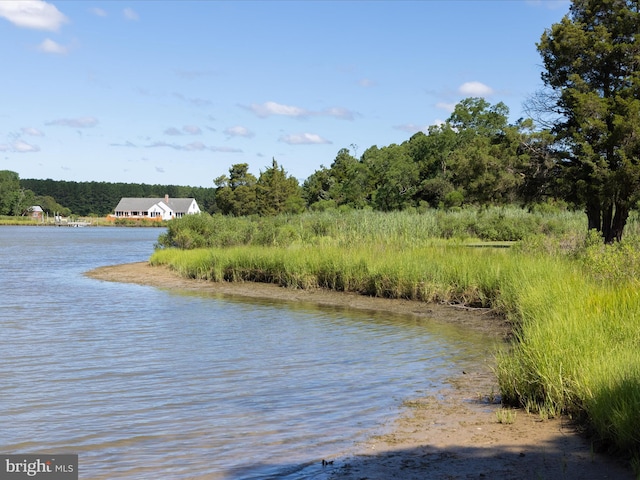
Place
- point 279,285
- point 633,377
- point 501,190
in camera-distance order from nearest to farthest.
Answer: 1. point 633,377
2. point 279,285
3. point 501,190

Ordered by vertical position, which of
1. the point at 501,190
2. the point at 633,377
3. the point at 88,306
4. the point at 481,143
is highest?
the point at 481,143

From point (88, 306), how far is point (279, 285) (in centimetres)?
670

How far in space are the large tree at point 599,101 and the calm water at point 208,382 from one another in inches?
605

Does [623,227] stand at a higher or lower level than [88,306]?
higher

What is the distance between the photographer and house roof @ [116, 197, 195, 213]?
15050cm

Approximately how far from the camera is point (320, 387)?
9312mm

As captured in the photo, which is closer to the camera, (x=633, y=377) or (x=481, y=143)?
(x=633, y=377)

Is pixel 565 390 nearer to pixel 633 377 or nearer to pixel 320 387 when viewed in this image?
pixel 633 377

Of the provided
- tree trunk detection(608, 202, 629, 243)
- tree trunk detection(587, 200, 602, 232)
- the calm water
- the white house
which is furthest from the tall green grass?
the white house

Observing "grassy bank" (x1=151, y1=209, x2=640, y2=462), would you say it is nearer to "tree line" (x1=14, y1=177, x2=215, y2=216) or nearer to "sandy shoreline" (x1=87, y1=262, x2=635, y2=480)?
"sandy shoreline" (x1=87, y1=262, x2=635, y2=480)

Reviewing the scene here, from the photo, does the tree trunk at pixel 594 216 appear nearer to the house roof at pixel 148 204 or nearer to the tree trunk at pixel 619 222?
the tree trunk at pixel 619 222

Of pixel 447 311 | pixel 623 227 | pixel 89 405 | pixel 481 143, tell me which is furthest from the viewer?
pixel 481 143

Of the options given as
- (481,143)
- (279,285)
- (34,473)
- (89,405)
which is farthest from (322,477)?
(481,143)

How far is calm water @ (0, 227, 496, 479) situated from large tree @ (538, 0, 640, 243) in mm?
15362
